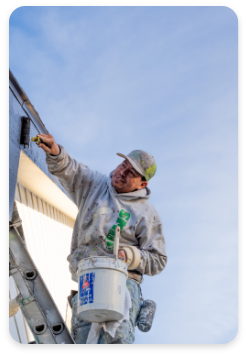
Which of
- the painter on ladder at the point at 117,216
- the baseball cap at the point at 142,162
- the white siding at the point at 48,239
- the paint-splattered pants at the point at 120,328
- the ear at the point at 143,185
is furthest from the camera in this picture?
the white siding at the point at 48,239

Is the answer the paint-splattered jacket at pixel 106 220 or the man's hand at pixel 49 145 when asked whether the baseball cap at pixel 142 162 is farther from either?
the man's hand at pixel 49 145

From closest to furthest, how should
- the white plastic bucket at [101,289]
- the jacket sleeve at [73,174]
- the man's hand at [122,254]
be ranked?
the white plastic bucket at [101,289] < the man's hand at [122,254] < the jacket sleeve at [73,174]

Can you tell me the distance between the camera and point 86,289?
387 cm

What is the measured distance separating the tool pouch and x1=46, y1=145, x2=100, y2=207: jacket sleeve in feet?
4.42

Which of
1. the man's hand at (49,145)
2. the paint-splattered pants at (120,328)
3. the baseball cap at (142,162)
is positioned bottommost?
the paint-splattered pants at (120,328)

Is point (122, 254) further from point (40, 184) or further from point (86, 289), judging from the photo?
point (40, 184)

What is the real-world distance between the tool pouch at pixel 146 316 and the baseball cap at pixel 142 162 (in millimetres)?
1416

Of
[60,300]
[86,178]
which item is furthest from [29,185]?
[60,300]

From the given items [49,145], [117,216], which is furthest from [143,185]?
[49,145]

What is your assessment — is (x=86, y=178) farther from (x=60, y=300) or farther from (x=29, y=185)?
(x=60, y=300)

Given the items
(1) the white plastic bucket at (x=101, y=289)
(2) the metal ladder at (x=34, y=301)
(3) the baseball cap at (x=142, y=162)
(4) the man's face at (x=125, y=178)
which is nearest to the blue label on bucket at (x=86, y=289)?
(1) the white plastic bucket at (x=101, y=289)

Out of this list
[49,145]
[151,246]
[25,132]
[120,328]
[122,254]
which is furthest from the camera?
[151,246]

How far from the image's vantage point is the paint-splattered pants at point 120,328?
4137 millimetres

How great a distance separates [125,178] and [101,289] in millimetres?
1653
